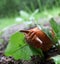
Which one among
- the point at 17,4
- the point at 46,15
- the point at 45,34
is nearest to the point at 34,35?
the point at 45,34

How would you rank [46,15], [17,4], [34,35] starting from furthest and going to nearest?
1. [17,4]
2. [46,15]
3. [34,35]

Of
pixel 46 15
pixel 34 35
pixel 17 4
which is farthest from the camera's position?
pixel 17 4

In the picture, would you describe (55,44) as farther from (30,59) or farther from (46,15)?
(46,15)
